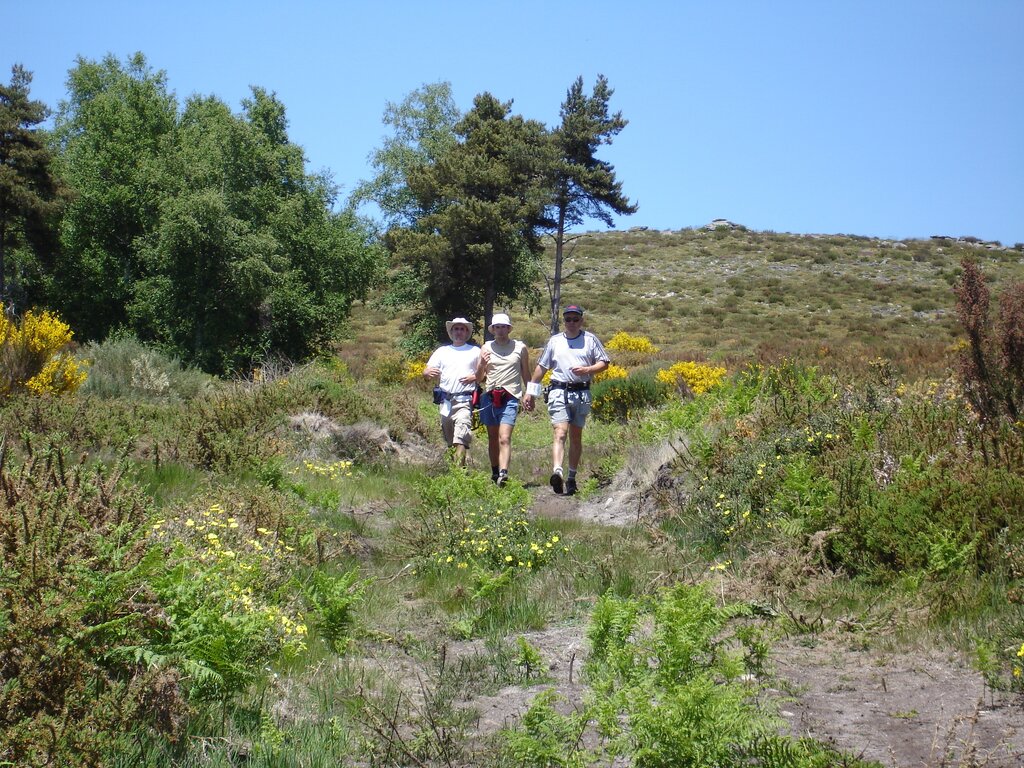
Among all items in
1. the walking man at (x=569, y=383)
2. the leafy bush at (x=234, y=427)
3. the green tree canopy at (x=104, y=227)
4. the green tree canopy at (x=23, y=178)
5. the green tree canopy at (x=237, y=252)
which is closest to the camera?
the leafy bush at (x=234, y=427)

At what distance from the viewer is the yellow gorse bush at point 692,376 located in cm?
1590

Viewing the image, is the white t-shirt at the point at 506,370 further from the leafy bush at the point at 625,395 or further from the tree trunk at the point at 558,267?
the tree trunk at the point at 558,267

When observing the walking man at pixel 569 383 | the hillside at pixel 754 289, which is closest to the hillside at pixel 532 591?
the walking man at pixel 569 383

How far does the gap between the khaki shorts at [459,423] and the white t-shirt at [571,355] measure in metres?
0.87

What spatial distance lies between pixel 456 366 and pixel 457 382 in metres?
0.17

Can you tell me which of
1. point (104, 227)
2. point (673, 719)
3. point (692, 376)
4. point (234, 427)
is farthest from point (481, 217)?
point (673, 719)

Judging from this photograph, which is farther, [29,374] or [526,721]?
[29,374]

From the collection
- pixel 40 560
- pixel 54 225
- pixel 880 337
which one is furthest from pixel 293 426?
pixel 880 337

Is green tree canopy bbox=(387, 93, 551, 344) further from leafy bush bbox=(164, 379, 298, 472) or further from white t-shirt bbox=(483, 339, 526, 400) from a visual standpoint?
white t-shirt bbox=(483, 339, 526, 400)

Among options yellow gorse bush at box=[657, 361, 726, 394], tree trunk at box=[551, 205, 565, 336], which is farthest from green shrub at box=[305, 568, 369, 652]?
tree trunk at box=[551, 205, 565, 336]

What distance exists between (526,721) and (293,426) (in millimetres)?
7893

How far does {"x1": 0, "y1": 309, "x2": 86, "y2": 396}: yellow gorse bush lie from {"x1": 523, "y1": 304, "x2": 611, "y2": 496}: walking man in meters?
5.94

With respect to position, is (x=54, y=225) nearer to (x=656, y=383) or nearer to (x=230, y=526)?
(x=656, y=383)

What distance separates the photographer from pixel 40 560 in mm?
3420
